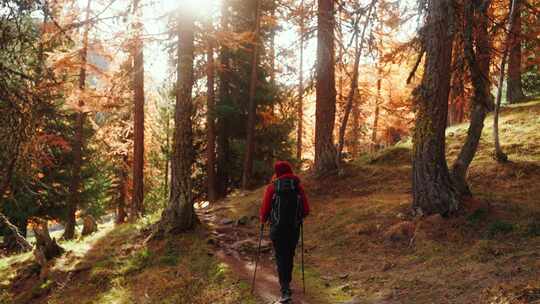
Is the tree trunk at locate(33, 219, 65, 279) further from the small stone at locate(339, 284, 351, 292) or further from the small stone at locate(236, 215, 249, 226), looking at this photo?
the small stone at locate(339, 284, 351, 292)

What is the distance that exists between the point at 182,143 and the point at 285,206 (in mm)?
4864

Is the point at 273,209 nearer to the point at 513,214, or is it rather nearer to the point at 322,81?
the point at 513,214

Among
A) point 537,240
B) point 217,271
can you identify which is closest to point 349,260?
point 217,271

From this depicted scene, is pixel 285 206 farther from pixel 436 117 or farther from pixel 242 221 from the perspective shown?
pixel 242 221

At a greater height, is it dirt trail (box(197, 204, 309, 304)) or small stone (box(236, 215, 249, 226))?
small stone (box(236, 215, 249, 226))

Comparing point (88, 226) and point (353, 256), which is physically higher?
point (353, 256)

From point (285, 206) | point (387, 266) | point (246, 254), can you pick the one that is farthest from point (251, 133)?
point (285, 206)

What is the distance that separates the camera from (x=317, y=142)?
15406mm

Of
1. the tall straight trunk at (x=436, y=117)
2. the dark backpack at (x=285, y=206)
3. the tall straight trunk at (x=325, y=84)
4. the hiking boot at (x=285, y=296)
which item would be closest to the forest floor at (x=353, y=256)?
the hiking boot at (x=285, y=296)

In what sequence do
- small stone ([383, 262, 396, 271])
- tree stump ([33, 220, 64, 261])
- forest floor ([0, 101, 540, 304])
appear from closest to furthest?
forest floor ([0, 101, 540, 304]) < small stone ([383, 262, 396, 271]) < tree stump ([33, 220, 64, 261])

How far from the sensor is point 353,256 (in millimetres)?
9695

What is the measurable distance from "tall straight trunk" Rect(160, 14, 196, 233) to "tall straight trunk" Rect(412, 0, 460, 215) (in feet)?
18.4

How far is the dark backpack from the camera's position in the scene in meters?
7.29

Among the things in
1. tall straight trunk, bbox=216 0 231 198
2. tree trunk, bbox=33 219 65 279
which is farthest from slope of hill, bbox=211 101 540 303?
tall straight trunk, bbox=216 0 231 198
